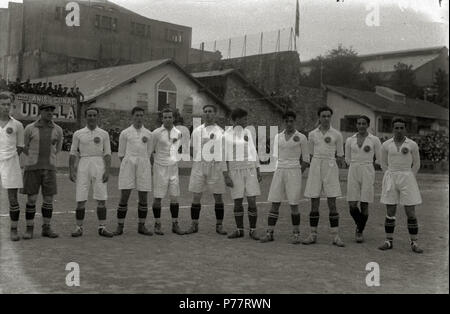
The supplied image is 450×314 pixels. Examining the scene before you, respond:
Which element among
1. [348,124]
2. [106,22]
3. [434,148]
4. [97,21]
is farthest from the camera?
[348,124]

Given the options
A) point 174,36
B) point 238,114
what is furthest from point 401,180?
point 174,36

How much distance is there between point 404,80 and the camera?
149 feet

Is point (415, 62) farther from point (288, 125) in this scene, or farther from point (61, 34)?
point (288, 125)

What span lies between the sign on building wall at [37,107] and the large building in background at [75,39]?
12577 mm

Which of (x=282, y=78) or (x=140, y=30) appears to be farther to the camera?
(x=140, y=30)

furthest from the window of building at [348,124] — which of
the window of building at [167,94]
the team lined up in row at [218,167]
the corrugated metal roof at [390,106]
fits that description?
the team lined up in row at [218,167]

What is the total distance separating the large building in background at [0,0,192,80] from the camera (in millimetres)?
31812

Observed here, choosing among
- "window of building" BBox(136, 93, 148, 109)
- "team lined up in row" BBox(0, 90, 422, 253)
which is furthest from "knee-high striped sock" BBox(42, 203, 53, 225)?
"window of building" BBox(136, 93, 148, 109)

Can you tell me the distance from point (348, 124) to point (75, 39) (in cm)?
2006

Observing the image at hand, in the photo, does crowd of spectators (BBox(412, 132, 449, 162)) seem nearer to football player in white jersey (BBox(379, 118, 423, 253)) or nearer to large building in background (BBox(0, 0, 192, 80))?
large building in background (BBox(0, 0, 192, 80))

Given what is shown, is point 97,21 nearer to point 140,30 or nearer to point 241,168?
point 140,30

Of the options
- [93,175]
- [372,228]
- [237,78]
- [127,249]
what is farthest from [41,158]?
[237,78]

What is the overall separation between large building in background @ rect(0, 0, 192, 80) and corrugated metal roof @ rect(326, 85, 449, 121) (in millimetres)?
12108

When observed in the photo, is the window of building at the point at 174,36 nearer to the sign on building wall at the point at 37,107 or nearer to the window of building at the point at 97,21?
the window of building at the point at 97,21
